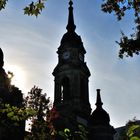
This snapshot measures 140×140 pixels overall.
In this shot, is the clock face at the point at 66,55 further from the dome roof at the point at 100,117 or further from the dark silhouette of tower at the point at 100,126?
the dark silhouette of tower at the point at 100,126

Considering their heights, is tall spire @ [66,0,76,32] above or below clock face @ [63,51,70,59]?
above

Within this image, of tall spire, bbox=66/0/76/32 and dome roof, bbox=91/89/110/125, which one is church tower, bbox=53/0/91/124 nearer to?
dome roof, bbox=91/89/110/125

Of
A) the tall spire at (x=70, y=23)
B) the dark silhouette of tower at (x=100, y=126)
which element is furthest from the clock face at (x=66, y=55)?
the dark silhouette of tower at (x=100, y=126)

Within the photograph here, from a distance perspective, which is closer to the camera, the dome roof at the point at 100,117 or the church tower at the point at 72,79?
the church tower at the point at 72,79

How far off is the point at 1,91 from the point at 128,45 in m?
25.2

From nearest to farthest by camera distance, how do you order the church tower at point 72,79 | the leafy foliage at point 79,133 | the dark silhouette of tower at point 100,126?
the leafy foliage at point 79,133 < the church tower at point 72,79 < the dark silhouette of tower at point 100,126

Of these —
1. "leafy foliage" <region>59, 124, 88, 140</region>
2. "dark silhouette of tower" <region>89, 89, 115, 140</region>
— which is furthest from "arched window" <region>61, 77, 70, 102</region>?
"leafy foliage" <region>59, 124, 88, 140</region>

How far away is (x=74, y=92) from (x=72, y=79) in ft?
5.66

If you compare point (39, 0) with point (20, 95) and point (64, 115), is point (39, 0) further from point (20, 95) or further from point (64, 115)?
point (64, 115)

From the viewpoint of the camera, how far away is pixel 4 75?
125 feet

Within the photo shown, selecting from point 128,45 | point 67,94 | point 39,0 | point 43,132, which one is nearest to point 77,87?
point 67,94

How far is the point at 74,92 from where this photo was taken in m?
44.9

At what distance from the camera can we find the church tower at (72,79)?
147 feet

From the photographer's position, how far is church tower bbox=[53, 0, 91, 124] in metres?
44.8
